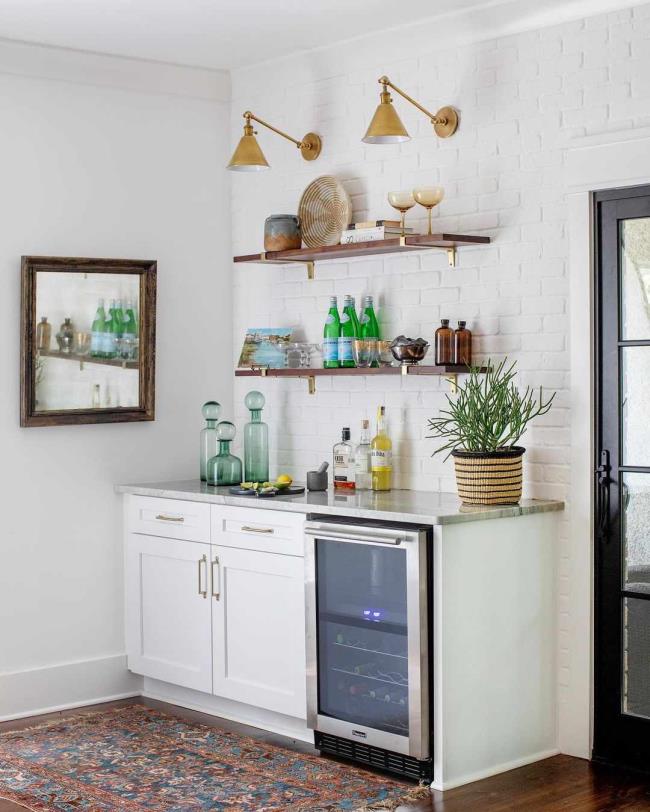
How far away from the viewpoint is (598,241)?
4.27 metres

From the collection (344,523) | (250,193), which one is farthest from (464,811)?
(250,193)

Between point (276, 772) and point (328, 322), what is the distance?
1864mm

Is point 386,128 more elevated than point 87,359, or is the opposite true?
point 386,128

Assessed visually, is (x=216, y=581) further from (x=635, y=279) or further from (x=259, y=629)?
(x=635, y=279)

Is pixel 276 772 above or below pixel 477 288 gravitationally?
below

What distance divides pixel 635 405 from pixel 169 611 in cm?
212

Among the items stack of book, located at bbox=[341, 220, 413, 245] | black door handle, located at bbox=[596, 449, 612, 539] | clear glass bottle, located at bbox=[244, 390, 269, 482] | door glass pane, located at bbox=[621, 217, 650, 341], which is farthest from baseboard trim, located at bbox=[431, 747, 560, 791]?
stack of book, located at bbox=[341, 220, 413, 245]

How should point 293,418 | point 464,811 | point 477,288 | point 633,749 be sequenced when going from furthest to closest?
point 293,418 < point 477,288 < point 633,749 < point 464,811

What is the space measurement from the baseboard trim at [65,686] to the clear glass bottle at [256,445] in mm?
1013

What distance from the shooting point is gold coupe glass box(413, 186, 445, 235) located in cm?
458

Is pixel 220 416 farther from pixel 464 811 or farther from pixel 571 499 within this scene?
pixel 464 811

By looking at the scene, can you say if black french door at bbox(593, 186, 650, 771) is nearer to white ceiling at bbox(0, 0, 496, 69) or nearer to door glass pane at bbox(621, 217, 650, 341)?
door glass pane at bbox(621, 217, 650, 341)

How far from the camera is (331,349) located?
4.98 m

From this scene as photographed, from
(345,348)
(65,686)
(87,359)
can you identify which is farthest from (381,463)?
Result: (65,686)
